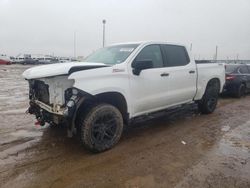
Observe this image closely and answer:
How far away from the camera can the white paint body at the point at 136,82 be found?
446 centimetres

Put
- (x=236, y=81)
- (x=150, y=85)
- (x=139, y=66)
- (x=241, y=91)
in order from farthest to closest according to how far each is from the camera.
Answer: (x=241, y=91), (x=236, y=81), (x=150, y=85), (x=139, y=66)

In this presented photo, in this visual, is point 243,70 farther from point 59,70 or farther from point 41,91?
point 59,70

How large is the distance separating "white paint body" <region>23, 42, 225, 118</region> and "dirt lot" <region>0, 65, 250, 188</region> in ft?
2.48

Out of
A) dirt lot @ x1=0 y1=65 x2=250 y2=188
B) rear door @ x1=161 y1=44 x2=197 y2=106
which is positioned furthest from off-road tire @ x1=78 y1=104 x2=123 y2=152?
rear door @ x1=161 y1=44 x2=197 y2=106

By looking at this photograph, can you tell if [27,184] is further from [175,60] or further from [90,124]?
[175,60]

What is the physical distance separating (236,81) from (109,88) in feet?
28.3

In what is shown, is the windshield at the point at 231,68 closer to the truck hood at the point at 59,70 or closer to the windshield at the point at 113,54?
the windshield at the point at 113,54

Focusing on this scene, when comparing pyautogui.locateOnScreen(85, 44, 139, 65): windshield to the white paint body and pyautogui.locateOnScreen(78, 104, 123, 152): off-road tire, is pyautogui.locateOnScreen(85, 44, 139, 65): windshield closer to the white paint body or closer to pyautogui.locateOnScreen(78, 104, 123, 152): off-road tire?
the white paint body

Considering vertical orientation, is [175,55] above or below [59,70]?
above

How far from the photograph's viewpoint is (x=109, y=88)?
15.4 feet

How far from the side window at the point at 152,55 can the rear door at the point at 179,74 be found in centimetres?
21

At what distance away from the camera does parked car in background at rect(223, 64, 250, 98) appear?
11640mm

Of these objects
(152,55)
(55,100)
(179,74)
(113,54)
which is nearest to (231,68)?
(179,74)

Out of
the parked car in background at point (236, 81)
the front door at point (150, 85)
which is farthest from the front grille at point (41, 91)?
the parked car in background at point (236, 81)
